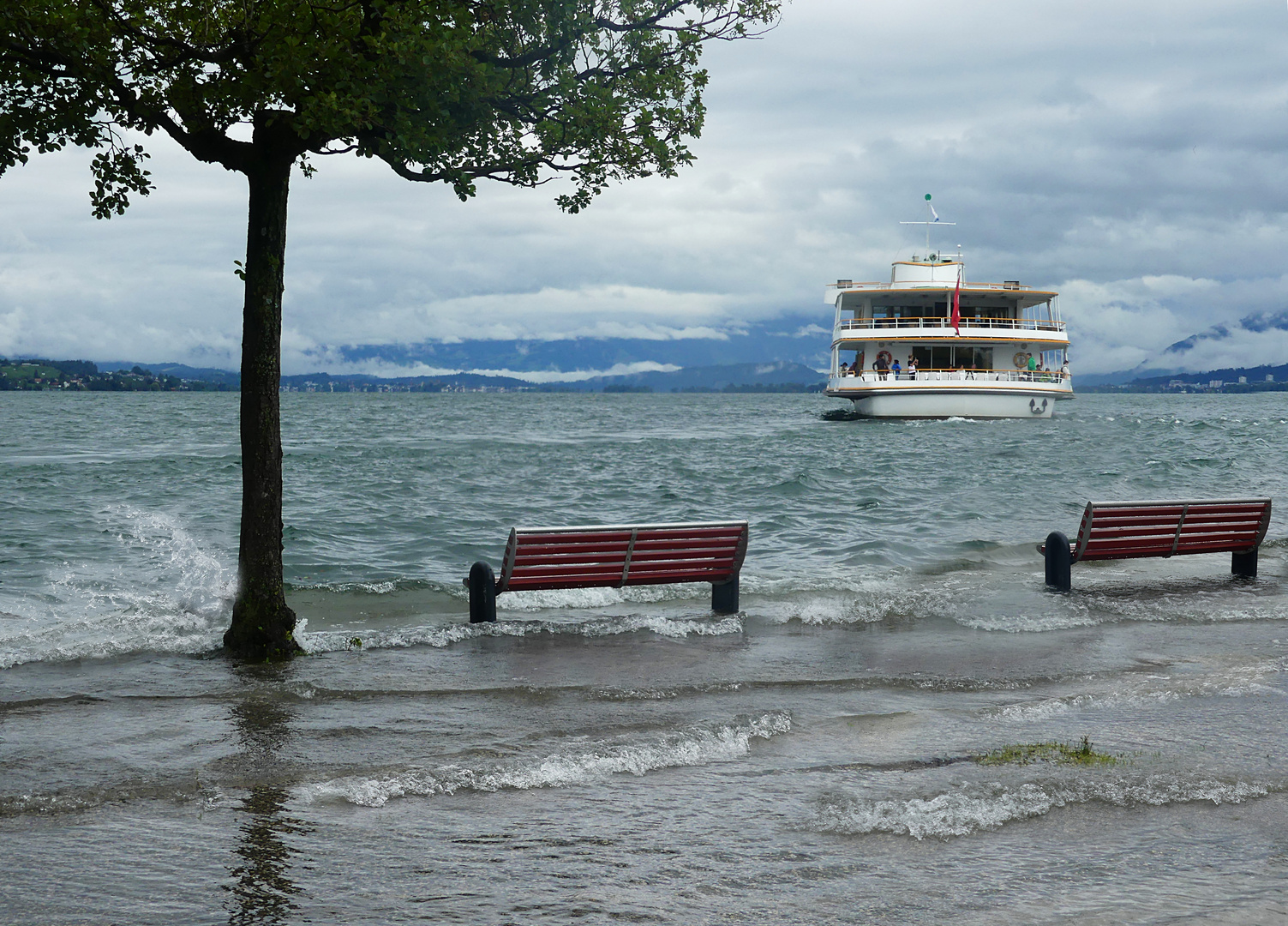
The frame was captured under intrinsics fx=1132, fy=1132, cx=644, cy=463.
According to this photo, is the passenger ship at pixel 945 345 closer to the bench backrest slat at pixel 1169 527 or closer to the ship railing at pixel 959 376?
the ship railing at pixel 959 376

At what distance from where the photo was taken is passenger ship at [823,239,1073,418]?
55750 millimetres

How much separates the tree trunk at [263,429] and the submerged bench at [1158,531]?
25.2 ft

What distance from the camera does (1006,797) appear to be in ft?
16.8

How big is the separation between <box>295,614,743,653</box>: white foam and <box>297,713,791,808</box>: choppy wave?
3.35m

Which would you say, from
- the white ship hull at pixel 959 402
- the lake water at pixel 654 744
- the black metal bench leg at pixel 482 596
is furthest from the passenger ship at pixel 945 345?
the black metal bench leg at pixel 482 596

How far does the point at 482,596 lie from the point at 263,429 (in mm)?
2571

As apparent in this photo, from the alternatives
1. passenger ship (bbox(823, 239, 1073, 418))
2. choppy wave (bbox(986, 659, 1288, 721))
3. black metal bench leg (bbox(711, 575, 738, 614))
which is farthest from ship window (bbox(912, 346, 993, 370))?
choppy wave (bbox(986, 659, 1288, 721))

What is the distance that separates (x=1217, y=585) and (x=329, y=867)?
1078 centimetres

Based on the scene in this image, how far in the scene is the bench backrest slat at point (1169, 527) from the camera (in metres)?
11.5

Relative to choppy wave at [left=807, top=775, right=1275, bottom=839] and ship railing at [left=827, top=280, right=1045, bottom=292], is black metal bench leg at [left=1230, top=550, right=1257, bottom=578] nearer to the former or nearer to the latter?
choppy wave at [left=807, top=775, right=1275, bottom=839]

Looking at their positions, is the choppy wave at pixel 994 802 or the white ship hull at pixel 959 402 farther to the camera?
the white ship hull at pixel 959 402

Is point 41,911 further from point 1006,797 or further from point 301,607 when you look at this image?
point 301,607

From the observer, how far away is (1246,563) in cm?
1270

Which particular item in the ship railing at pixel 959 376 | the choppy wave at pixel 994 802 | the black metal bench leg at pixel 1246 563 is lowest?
the choppy wave at pixel 994 802
